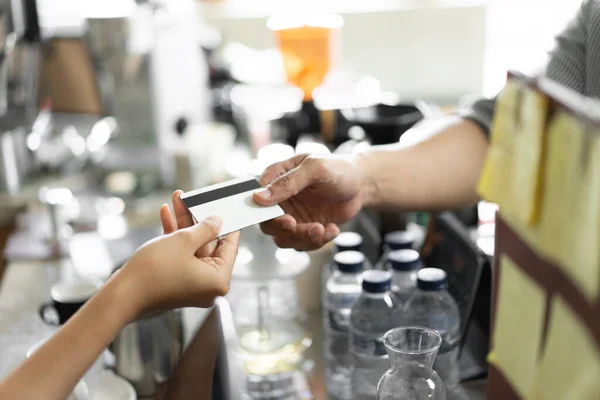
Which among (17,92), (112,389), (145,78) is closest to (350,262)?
(112,389)

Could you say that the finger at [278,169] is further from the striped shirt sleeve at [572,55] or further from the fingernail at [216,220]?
the striped shirt sleeve at [572,55]

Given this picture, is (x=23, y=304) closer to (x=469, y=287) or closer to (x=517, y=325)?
(x=469, y=287)

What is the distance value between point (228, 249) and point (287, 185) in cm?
16

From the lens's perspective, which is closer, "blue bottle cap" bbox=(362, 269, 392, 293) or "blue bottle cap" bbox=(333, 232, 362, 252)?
"blue bottle cap" bbox=(362, 269, 392, 293)

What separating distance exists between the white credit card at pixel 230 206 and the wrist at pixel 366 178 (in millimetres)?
303

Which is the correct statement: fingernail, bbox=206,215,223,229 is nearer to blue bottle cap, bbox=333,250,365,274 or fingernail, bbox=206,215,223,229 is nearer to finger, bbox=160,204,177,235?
finger, bbox=160,204,177,235

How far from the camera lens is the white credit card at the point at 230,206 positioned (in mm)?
960

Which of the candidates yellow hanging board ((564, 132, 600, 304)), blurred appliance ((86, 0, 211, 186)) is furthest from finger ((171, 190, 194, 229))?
blurred appliance ((86, 0, 211, 186))

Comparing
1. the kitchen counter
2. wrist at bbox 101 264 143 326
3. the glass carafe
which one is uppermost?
wrist at bbox 101 264 143 326

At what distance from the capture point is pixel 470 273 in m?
1.16

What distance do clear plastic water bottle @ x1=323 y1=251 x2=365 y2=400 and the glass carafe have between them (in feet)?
0.72

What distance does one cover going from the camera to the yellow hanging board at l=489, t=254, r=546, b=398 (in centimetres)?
66

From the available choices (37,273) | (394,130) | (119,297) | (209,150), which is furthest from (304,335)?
(209,150)

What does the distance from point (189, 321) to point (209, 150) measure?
29.3 inches
